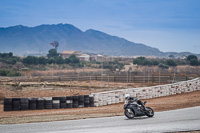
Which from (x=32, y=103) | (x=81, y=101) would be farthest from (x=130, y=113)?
(x=32, y=103)

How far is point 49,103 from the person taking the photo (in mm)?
24719

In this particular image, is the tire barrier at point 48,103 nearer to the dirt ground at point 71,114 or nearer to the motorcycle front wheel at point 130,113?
the dirt ground at point 71,114

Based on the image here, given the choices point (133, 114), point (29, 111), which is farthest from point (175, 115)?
point (29, 111)

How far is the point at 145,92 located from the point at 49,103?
8.23 m

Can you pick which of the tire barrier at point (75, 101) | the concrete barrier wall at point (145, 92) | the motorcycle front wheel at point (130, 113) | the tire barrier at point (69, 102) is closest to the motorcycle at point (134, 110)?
the motorcycle front wheel at point (130, 113)

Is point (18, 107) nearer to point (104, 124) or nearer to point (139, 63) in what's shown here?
point (104, 124)

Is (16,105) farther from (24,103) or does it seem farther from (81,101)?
(81,101)

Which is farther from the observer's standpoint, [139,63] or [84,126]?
[139,63]

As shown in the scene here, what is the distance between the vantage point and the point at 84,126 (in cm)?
1453

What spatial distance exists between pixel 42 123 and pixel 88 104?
29.3ft

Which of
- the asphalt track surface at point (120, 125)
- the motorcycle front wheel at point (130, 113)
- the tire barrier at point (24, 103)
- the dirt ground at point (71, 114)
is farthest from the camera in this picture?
the tire barrier at point (24, 103)

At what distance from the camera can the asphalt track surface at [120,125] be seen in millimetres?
13352

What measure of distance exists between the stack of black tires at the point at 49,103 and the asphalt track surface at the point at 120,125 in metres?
8.08

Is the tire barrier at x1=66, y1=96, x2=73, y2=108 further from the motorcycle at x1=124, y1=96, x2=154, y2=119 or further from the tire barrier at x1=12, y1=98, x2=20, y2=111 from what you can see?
the motorcycle at x1=124, y1=96, x2=154, y2=119
